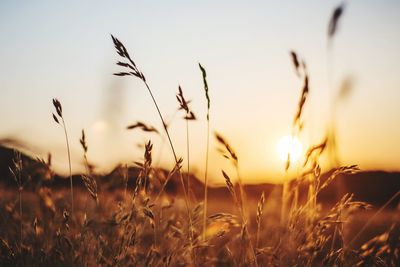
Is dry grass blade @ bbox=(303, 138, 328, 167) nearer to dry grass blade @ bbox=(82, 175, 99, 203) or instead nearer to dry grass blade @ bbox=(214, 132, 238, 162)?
dry grass blade @ bbox=(214, 132, 238, 162)

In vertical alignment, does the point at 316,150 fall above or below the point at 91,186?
above

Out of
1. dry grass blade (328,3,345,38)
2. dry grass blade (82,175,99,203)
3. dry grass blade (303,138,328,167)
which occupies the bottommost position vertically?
dry grass blade (82,175,99,203)

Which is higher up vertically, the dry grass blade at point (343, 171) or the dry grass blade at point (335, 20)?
the dry grass blade at point (335, 20)

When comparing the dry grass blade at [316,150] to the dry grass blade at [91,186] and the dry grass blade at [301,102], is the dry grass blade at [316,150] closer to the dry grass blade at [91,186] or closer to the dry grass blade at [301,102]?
the dry grass blade at [301,102]

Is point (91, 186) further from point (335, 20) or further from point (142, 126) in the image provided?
point (335, 20)

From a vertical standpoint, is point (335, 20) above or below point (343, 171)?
Result: above

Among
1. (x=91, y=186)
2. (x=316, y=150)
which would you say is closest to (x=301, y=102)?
(x=316, y=150)

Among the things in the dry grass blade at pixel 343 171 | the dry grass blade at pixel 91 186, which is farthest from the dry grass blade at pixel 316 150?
the dry grass blade at pixel 91 186

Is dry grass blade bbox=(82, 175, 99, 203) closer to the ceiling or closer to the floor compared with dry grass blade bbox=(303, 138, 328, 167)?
closer to the floor

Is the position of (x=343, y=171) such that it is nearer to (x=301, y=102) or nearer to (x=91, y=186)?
(x=301, y=102)

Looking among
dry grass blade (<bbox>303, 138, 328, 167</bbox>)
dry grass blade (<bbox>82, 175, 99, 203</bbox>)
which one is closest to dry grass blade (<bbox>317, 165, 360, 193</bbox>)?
dry grass blade (<bbox>303, 138, 328, 167</bbox>)

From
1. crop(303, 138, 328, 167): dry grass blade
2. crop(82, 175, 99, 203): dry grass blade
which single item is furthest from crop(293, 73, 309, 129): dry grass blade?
crop(82, 175, 99, 203): dry grass blade

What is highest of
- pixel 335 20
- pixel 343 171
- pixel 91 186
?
pixel 335 20

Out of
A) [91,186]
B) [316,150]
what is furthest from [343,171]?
[91,186]
